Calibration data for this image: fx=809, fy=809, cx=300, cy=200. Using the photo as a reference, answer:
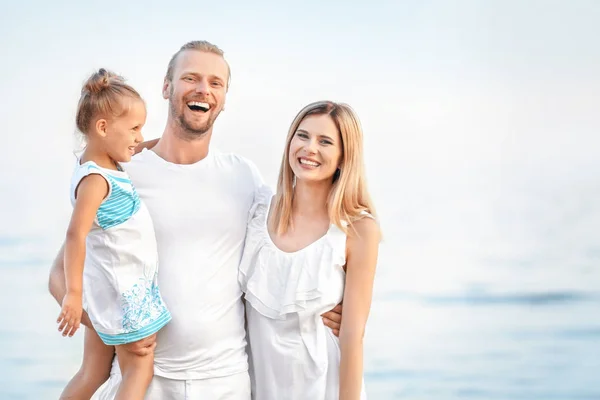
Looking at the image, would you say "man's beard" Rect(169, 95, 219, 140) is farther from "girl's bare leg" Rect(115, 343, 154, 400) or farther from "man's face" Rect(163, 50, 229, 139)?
"girl's bare leg" Rect(115, 343, 154, 400)

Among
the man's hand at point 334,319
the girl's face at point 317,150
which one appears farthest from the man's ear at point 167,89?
the man's hand at point 334,319

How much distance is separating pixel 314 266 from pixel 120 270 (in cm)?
60

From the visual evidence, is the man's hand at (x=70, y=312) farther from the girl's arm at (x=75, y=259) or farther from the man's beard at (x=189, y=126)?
the man's beard at (x=189, y=126)

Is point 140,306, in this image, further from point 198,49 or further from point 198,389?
point 198,49

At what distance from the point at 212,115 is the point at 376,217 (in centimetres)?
68

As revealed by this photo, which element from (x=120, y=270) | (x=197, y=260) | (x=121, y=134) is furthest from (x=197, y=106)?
(x=120, y=270)

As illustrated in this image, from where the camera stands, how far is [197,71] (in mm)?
2775

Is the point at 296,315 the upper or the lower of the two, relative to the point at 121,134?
lower

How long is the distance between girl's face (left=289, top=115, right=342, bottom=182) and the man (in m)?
0.29

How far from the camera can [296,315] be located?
2559 mm

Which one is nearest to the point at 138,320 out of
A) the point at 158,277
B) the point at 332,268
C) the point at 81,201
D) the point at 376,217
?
the point at 158,277

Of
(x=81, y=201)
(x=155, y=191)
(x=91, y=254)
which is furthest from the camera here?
(x=155, y=191)

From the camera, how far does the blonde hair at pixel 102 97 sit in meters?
2.40

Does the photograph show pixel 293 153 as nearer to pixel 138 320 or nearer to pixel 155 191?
pixel 155 191
